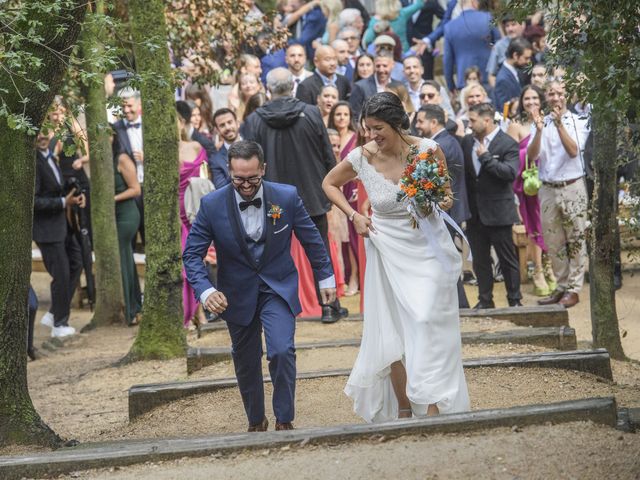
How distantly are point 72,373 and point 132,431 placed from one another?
3645mm

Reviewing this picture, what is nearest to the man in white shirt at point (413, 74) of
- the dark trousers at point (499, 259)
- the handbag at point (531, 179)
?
the handbag at point (531, 179)

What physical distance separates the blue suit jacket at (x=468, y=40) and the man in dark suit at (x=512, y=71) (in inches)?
53.4

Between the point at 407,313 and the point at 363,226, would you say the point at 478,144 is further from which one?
the point at 407,313

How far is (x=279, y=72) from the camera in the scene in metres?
11.9

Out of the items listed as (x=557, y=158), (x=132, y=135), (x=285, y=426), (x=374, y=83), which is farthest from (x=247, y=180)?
(x=374, y=83)

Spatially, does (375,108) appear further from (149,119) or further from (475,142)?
(475,142)

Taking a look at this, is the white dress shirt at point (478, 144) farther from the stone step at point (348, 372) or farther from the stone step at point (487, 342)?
the stone step at point (348, 372)

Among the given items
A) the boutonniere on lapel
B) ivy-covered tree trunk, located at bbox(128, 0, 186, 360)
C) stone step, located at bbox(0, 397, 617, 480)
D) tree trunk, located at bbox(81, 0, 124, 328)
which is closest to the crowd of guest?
tree trunk, located at bbox(81, 0, 124, 328)

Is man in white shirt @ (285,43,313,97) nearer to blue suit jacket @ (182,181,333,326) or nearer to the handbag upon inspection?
the handbag

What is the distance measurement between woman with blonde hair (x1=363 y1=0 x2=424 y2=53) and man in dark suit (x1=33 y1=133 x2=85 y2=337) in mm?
7228

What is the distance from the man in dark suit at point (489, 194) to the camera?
12.7 m

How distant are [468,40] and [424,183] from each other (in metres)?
11.1

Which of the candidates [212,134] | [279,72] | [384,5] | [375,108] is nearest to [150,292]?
[279,72]

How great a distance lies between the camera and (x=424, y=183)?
24.7 feet
